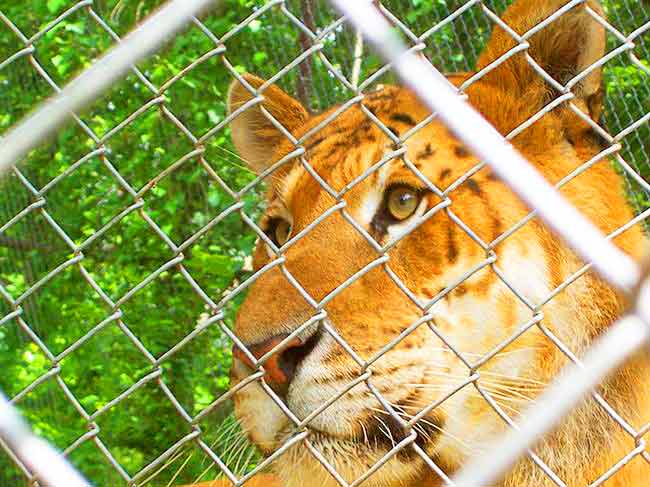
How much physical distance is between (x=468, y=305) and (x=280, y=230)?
96 centimetres

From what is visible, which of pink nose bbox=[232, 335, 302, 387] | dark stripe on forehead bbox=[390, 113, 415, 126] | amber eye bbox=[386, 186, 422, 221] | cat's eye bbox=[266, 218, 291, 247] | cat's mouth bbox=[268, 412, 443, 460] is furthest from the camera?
cat's eye bbox=[266, 218, 291, 247]

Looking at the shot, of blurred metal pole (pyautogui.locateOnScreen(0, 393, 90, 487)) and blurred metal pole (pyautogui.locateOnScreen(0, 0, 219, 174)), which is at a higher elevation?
blurred metal pole (pyautogui.locateOnScreen(0, 0, 219, 174))

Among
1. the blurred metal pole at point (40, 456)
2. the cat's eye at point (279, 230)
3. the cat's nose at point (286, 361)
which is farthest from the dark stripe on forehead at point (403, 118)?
the blurred metal pole at point (40, 456)

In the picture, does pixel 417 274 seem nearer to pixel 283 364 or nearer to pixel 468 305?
pixel 468 305

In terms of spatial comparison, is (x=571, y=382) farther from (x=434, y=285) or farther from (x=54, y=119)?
(x=434, y=285)

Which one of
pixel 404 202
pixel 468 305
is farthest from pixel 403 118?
pixel 468 305

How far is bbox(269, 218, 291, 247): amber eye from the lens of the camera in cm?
308

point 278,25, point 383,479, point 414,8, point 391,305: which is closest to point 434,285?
point 391,305

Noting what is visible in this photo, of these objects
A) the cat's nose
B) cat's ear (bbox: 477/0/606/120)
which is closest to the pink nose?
the cat's nose

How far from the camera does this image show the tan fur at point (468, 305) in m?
2.14

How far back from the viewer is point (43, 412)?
18.2 ft

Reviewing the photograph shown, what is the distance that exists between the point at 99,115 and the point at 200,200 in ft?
2.61

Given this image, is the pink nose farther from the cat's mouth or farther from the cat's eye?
the cat's eye

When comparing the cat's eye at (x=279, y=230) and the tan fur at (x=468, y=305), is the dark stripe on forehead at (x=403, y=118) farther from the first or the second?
the cat's eye at (x=279, y=230)
